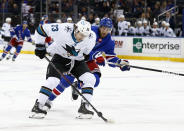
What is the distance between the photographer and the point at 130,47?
14.3m

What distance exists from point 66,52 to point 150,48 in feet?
29.8

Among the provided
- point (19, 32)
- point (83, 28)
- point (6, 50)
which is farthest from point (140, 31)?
point (83, 28)

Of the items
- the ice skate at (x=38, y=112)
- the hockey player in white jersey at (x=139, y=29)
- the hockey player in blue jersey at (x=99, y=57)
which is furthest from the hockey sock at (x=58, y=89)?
the hockey player in white jersey at (x=139, y=29)

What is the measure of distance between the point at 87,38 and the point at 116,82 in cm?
361

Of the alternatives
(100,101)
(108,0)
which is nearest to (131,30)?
(108,0)

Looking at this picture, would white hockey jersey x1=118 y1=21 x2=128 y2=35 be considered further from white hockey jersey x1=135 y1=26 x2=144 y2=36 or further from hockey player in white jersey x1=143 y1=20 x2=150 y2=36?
hockey player in white jersey x1=143 y1=20 x2=150 y2=36

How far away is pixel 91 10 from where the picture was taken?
1688 centimetres

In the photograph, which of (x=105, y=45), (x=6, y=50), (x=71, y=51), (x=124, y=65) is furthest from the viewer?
(x=6, y=50)

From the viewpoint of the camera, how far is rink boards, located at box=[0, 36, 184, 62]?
13.2 meters

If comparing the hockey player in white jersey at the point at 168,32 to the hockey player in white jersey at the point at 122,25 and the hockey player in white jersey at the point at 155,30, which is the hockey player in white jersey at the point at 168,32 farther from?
the hockey player in white jersey at the point at 122,25

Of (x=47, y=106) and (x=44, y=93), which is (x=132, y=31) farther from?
(x=44, y=93)

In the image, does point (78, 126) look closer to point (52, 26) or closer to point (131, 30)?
point (52, 26)

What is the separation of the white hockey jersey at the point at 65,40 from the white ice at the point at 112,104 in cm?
68

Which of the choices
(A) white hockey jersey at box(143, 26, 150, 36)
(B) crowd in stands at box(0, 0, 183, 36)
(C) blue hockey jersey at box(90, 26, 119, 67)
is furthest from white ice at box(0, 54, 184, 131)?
(B) crowd in stands at box(0, 0, 183, 36)
